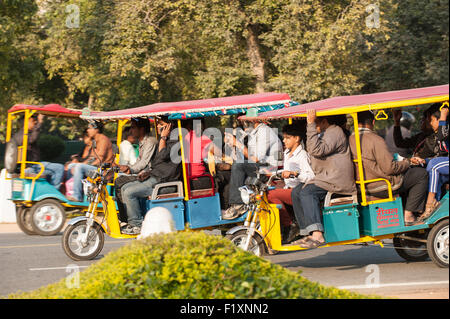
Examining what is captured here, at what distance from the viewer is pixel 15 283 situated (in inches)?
327

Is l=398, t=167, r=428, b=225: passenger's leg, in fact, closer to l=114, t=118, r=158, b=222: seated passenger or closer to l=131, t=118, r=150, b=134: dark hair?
l=114, t=118, r=158, b=222: seated passenger

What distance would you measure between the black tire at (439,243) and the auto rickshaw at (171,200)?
2656mm

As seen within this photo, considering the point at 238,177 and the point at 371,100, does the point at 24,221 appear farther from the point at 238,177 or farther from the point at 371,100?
the point at 371,100

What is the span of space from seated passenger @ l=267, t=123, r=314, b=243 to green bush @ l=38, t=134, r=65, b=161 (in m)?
30.5

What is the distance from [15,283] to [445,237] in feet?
16.9

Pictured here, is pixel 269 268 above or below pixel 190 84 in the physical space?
below

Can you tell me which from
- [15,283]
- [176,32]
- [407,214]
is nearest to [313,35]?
[176,32]

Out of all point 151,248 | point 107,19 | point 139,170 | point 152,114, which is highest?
point 107,19

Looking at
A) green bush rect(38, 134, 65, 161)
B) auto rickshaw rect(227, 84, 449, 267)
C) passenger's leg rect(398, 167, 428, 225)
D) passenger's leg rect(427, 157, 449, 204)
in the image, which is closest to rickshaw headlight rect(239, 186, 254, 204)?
auto rickshaw rect(227, 84, 449, 267)

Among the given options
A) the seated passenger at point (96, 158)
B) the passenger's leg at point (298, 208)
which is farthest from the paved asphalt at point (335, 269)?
the seated passenger at point (96, 158)

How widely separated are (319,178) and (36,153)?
22.2 feet

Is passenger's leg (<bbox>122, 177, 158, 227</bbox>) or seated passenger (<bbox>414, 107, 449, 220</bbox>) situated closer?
seated passenger (<bbox>414, 107, 449, 220</bbox>)

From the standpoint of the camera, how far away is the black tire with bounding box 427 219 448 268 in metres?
8.27
